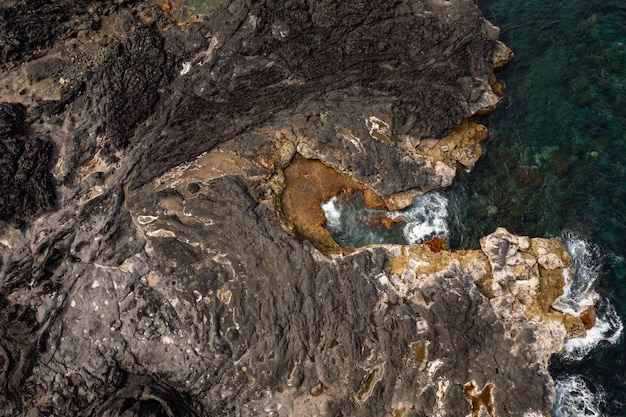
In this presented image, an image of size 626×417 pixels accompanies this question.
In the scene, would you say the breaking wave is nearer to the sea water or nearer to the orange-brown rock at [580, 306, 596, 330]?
the sea water

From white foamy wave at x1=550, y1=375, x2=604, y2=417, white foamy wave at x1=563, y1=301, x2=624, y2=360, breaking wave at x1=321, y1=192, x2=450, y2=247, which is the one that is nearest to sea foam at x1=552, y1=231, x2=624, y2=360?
white foamy wave at x1=563, y1=301, x2=624, y2=360

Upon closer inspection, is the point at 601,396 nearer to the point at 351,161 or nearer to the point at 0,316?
the point at 351,161

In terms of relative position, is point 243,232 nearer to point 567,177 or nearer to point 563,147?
point 567,177

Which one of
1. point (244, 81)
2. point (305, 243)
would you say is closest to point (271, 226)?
point (305, 243)

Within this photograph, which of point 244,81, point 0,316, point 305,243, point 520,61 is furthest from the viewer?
point 520,61

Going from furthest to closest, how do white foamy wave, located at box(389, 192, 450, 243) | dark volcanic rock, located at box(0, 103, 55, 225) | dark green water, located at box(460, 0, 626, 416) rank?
white foamy wave, located at box(389, 192, 450, 243) < dark green water, located at box(460, 0, 626, 416) < dark volcanic rock, located at box(0, 103, 55, 225)

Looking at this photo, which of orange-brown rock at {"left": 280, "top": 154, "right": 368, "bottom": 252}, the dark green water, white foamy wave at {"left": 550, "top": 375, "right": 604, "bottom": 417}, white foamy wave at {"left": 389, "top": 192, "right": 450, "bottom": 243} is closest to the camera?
white foamy wave at {"left": 550, "top": 375, "right": 604, "bottom": 417}

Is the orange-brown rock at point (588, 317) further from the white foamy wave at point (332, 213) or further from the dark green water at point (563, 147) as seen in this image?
the white foamy wave at point (332, 213)
